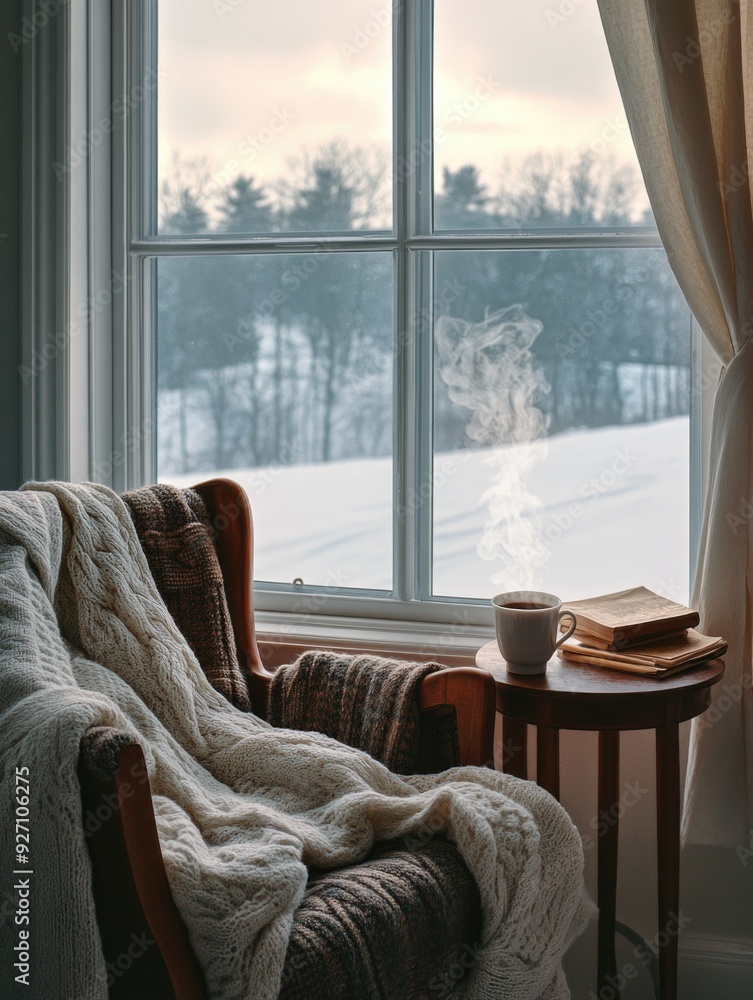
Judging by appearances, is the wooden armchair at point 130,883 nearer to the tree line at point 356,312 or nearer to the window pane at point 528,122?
the tree line at point 356,312

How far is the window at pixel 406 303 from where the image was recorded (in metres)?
2.13

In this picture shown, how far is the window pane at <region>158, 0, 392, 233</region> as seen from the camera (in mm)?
2232

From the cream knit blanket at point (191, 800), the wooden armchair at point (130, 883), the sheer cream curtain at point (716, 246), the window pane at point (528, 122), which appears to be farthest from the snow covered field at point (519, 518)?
the wooden armchair at point (130, 883)

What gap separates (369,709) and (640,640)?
0.48 metres

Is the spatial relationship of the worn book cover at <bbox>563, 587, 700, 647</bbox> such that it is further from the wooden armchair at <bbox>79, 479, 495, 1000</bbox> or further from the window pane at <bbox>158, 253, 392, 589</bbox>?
the wooden armchair at <bbox>79, 479, 495, 1000</bbox>

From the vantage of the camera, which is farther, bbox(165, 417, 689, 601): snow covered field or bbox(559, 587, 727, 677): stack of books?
bbox(165, 417, 689, 601): snow covered field

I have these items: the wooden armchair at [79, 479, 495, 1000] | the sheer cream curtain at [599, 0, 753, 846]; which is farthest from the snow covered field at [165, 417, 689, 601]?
the wooden armchair at [79, 479, 495, 1000]

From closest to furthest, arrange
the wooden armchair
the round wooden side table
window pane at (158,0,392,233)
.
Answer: the wooden armchair → the round wooden side table → window pane at (158,0,392,233)

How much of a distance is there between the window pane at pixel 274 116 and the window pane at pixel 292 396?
0.12 m

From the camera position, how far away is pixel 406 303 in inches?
87.7

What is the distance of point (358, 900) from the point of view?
50.9 inches

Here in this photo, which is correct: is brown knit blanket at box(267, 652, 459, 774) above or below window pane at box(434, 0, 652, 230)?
below

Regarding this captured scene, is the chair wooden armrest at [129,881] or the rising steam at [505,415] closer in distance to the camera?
the chair wooden armrest at [129,881]

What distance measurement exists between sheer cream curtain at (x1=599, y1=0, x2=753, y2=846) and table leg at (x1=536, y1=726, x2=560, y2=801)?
249 millimetres
